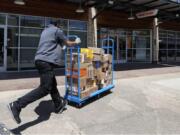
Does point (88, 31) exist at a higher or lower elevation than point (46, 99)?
higher

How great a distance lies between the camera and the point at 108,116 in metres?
5.68

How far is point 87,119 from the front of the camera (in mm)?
5391

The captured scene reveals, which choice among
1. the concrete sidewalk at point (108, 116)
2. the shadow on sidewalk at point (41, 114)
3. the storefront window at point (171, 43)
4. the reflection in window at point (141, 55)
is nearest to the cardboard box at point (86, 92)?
the concrete sidewalk at point (108, 116)

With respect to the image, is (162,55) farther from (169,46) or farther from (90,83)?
(90,83)

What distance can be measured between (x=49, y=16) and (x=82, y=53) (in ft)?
25.3

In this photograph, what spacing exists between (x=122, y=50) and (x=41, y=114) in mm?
14039

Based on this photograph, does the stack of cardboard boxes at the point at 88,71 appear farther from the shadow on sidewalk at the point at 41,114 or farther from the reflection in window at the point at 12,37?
the reflection in window at the point at 12,37

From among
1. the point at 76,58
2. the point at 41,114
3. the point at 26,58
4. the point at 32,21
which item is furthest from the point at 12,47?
the point at 41,114

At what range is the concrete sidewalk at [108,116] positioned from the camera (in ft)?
15.8

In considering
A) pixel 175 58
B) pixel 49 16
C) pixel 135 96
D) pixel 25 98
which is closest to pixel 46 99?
pixel 25 98

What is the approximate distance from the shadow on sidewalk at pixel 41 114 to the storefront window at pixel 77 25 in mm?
8589

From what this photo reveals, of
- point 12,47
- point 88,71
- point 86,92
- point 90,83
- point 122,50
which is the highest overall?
point 122,50

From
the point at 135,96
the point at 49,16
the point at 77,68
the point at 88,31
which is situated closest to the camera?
the point at 77,68

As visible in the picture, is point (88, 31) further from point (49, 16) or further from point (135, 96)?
point (135, 96)
